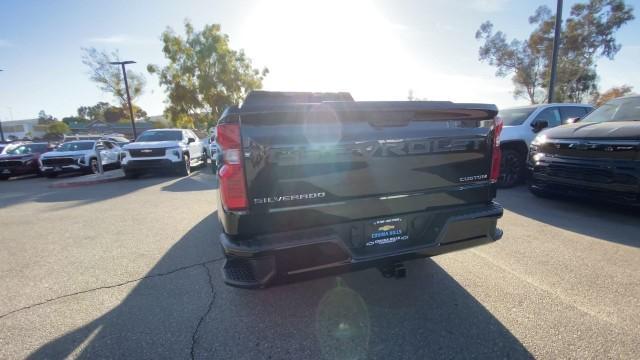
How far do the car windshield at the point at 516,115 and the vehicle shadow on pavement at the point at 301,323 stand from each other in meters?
5.43

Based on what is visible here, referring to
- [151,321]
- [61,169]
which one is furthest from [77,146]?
[151,321]

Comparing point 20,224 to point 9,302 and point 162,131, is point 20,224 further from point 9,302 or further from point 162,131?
point 162,131

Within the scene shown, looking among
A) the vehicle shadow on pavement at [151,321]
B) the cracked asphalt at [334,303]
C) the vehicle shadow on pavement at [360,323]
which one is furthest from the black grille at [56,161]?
the vehicle shadow on pavement at [360,323]

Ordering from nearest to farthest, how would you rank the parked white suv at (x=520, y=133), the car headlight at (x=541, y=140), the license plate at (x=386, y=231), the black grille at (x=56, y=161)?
the license plate at (x=386, y=231)
the car headlight at (x=541, y=140)
the parked white suv at (x=520, y=133)
the black grille at (x=56, y=161)

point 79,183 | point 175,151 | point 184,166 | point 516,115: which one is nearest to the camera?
point 516,115

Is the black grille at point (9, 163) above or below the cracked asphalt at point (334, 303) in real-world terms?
above

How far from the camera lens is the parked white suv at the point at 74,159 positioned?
1166 centimetres

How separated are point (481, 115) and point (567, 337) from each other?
1693 millimetres

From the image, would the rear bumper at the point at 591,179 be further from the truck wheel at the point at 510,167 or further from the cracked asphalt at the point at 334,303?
the truck wheel at the point at 510,167

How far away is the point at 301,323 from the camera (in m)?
2.32

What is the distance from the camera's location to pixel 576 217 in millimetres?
4531

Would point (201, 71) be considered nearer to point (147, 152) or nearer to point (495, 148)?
point (147, 152)

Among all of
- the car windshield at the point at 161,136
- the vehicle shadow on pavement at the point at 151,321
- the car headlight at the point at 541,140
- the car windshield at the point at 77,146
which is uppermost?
the car windshield at the point at 161,136

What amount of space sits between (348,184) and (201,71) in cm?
2946
